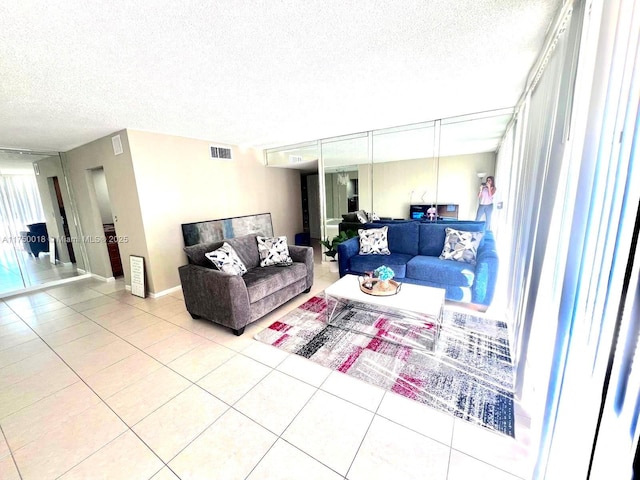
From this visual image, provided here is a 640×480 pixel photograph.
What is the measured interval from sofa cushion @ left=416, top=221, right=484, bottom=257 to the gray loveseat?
1704 mm

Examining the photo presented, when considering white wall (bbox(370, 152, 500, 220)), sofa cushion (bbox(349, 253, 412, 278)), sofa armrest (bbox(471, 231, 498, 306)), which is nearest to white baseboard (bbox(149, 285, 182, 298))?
sofa cushion (bbox(349, 253, 412, 278))

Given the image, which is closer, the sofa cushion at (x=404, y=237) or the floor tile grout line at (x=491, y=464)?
the floor tile grout line at (x=491, y=464)

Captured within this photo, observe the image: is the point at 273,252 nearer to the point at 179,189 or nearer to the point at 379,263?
the point at 379,263

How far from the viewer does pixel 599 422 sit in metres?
0.79

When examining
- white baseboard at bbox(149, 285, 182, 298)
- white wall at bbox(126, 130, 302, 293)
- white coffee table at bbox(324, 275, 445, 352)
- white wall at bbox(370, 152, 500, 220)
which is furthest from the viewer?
white wall at bbox(370, 152, 500, 220)

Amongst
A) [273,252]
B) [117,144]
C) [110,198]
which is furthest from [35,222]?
[273,252]

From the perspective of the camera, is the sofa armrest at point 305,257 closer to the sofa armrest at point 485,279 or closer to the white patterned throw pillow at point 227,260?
the white patterned throw pillow at point 227,260

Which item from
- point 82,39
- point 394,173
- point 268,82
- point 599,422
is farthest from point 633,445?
point 394,173

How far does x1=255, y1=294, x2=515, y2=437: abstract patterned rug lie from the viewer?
1.70 meters

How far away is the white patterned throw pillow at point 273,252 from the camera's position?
11.2ft

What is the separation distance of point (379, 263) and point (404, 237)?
639 mm

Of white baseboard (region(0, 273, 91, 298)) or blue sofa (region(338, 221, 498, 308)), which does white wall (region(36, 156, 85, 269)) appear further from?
blue sofa (region(338, 221, 498, 308))

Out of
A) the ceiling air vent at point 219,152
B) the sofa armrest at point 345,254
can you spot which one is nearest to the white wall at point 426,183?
the sofa armrest at point 345,254

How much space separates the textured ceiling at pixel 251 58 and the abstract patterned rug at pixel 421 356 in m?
2.41
